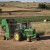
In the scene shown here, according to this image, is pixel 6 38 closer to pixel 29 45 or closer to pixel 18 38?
pixel 18 38

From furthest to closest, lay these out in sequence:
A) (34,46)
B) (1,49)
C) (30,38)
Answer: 1. (30,38)
2. (34,46)
3. (1,49)

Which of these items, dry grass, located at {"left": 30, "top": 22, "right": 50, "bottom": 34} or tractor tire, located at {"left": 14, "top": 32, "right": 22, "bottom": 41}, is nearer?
tractor tire, located at {"left": 14, "top": 32, "right": 22, "bottom": 41}

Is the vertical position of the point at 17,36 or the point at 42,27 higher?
the point at 17,36

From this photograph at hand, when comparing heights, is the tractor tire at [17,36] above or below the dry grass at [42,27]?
above

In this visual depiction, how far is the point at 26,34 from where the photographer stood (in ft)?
59.8

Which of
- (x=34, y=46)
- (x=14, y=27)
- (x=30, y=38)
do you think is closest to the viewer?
(x=34, y=46)

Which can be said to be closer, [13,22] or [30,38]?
[30,38]

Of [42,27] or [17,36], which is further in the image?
[42,27]

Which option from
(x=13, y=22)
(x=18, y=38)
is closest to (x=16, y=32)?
(x=18, y=38)

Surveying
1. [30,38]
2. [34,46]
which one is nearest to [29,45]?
[34,46]

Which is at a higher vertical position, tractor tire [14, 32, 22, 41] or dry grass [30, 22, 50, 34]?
tractor tire [14, 32, 22, 41]

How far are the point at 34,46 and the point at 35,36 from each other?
2.42 meters

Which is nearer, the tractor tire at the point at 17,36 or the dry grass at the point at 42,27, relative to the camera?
the tractor tire at the point at 17,36

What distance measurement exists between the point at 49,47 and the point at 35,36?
2827 millimetres
